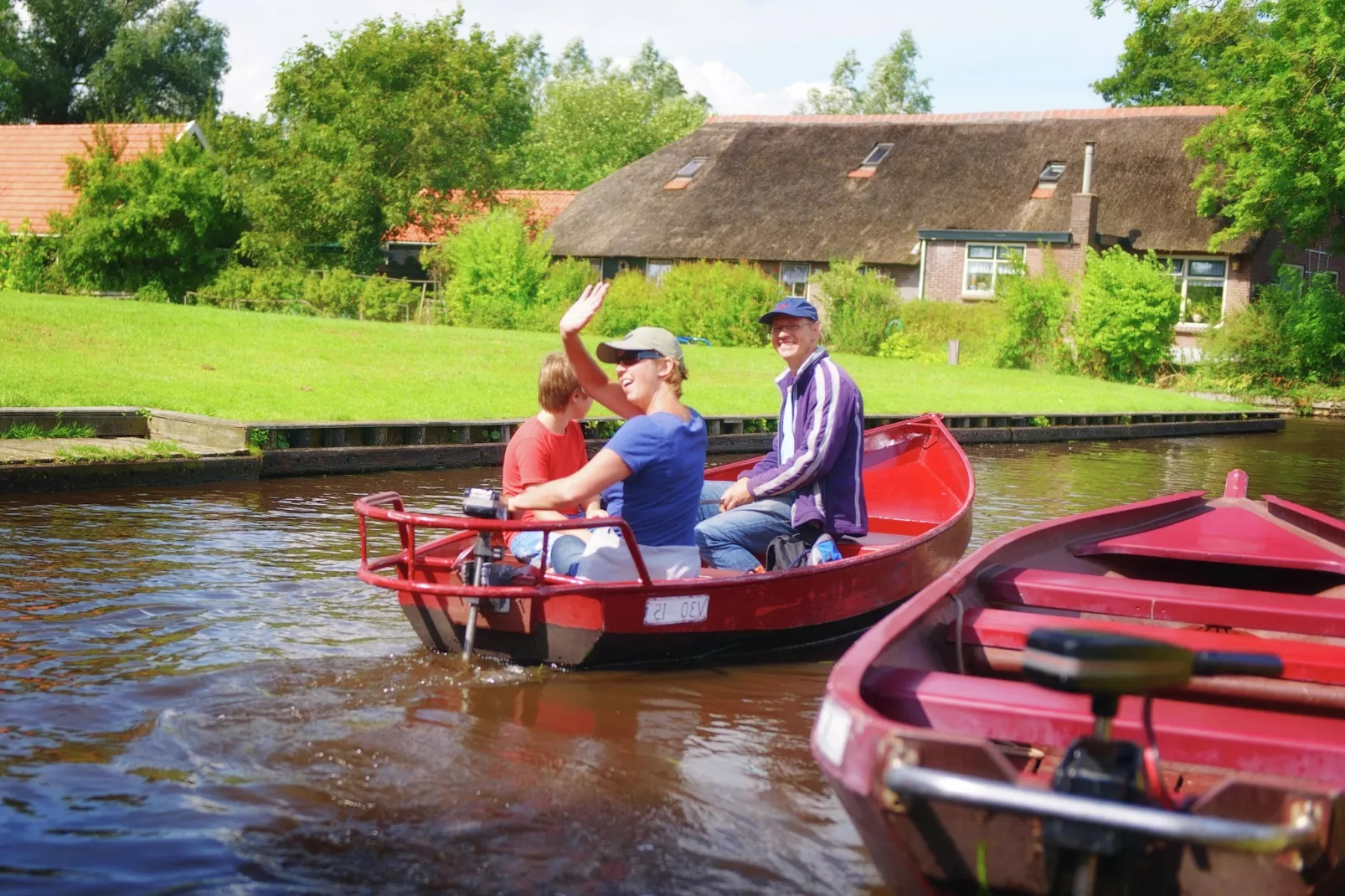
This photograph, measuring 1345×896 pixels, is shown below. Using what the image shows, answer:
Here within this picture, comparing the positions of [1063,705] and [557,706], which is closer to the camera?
[1063,705]

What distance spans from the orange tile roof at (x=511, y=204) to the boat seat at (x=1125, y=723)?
37760 mm

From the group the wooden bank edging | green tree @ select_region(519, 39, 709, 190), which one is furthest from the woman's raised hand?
green tree @ select_region(519, 39, 709, 190)

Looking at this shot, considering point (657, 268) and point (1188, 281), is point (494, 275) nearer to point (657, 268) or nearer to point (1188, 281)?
point (657, 268)

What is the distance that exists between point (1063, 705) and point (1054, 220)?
32.9 metres

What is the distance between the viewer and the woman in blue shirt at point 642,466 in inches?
257

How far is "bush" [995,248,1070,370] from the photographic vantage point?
106 feet

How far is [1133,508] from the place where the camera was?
7.98 m

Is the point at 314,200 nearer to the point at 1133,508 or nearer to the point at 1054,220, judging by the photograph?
the point at 1054,220

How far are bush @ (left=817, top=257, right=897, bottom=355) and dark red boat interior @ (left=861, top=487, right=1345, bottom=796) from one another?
969 inches

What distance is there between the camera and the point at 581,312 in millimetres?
6801

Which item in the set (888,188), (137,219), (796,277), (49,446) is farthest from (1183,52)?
(49,446)

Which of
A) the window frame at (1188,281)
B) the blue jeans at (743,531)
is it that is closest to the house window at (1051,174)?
the window frame at (1188,281)

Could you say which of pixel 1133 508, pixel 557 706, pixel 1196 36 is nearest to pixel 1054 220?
pixel 1196 36

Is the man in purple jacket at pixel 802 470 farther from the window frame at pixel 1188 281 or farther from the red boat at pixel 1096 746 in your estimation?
the window frame at pixel 1188 281
